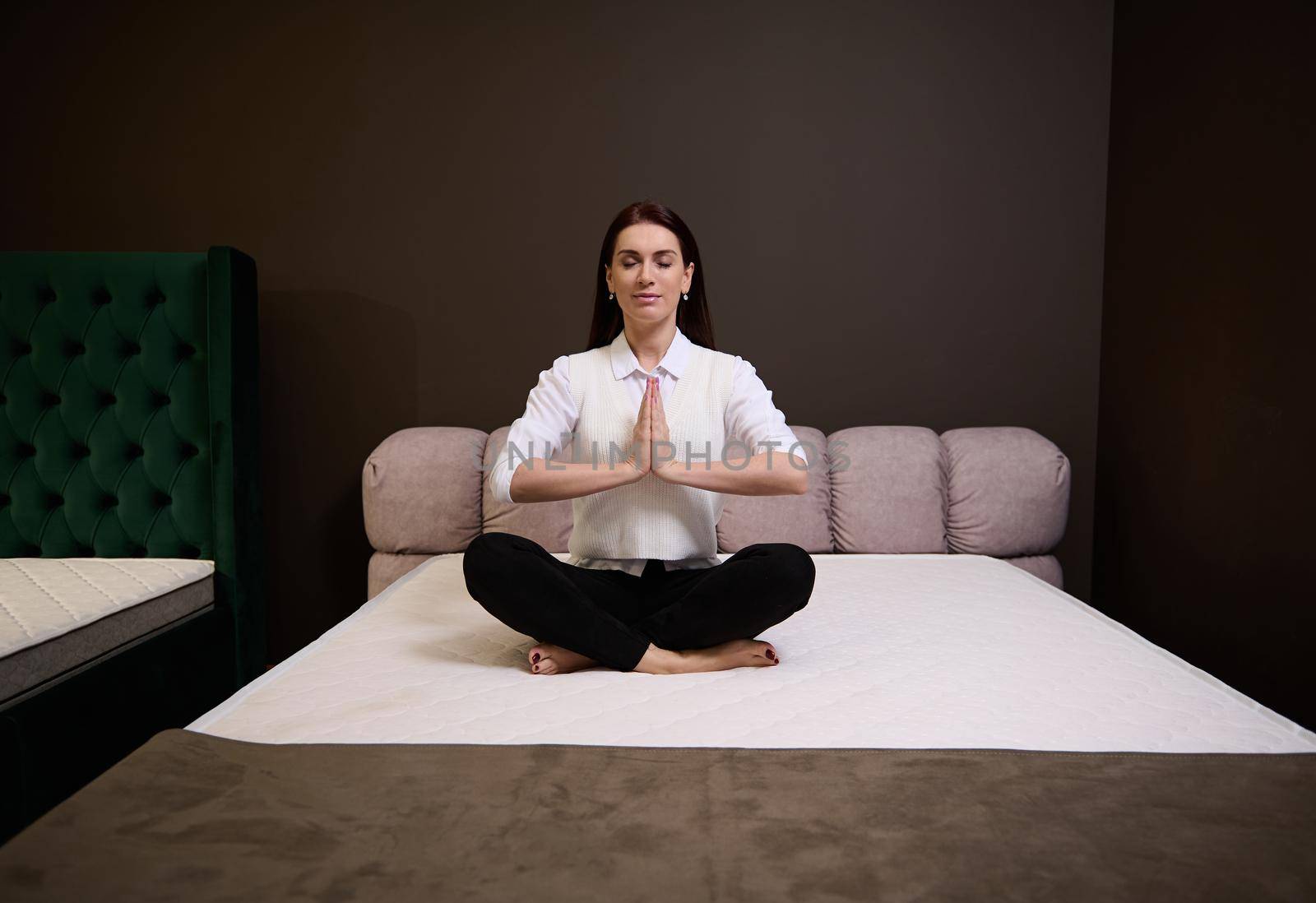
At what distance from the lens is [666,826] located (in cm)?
89

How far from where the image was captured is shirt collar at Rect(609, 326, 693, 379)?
1.73 meters

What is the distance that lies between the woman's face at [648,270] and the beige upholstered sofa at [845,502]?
2.94 ft

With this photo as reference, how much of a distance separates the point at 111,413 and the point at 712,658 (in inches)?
74.4

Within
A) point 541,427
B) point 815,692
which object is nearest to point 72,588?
point 541,427

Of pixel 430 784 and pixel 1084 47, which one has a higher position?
pixel 1084 47

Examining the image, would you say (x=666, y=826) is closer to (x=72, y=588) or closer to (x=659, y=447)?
(x=659, y=447)

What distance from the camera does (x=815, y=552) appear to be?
8.16 ft

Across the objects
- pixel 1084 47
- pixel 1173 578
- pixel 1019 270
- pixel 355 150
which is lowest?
pixel 1173 578

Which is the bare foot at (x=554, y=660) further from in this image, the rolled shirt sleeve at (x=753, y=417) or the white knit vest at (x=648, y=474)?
the rolled shirt sleeve at (x=753, y=417)

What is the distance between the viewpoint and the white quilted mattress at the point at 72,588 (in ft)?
5.38

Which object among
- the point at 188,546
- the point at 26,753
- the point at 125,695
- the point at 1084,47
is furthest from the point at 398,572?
the point at 1084,47

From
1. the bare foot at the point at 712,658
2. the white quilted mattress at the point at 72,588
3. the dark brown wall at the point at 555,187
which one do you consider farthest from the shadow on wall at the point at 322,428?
the bare foot at the point at 712,658

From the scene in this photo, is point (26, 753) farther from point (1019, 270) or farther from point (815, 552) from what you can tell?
point (1019, 270)

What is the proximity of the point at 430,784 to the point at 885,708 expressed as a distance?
67 centimetres
